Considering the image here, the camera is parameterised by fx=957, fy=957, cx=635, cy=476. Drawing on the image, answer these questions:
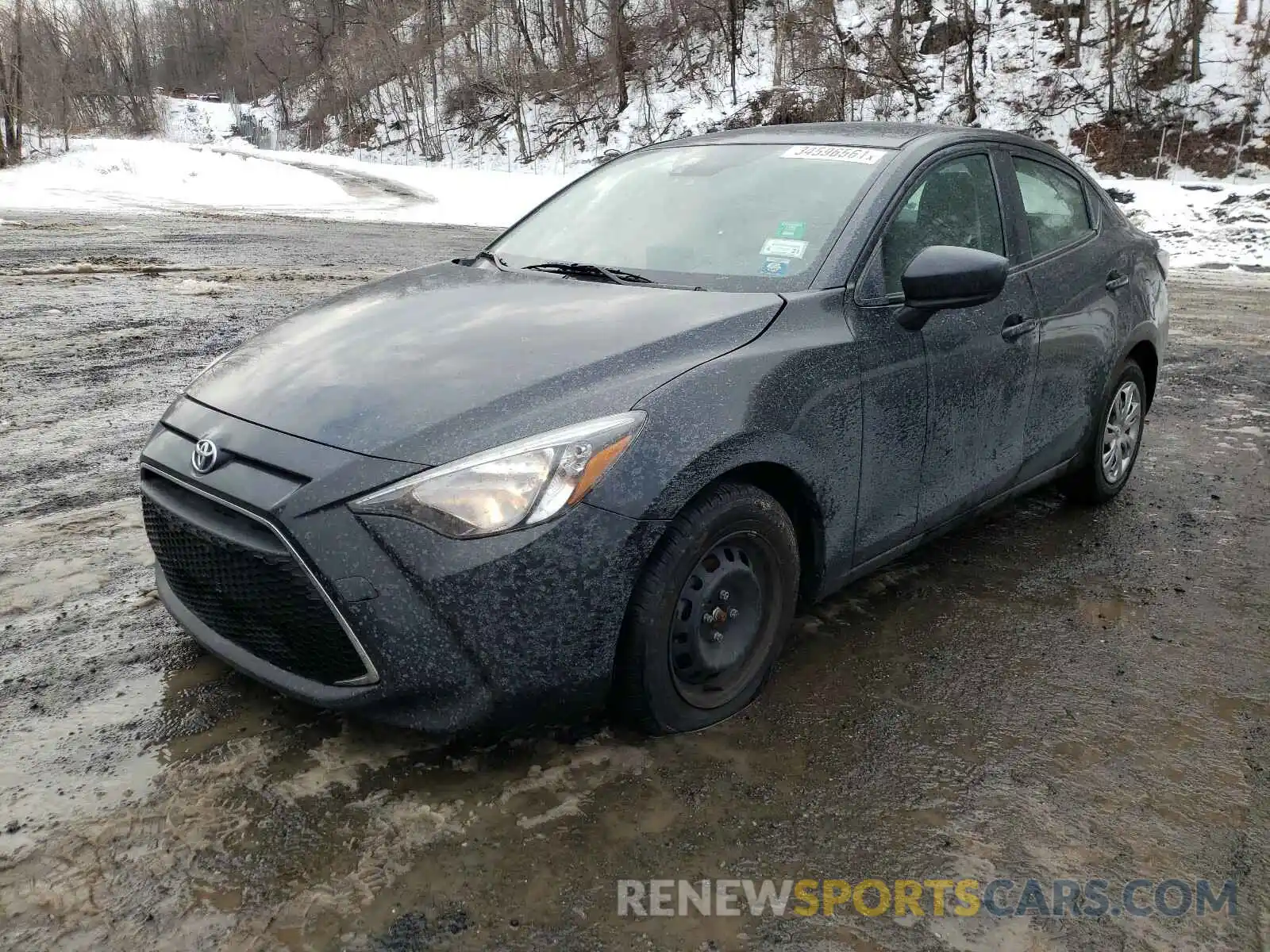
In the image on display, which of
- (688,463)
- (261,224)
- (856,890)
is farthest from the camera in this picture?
(261,224)

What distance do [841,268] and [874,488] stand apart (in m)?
0.69

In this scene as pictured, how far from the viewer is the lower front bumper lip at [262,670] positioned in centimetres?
230

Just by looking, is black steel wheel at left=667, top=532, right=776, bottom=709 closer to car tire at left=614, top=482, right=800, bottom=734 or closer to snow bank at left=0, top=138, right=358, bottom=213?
car tire at left=614, top=482, right=800, bottom=734

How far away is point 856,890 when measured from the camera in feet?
7.11

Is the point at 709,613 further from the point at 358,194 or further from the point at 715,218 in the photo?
the point at 358,194

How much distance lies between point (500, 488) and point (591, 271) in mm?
1292

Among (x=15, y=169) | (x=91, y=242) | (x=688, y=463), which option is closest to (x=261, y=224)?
(x=91, y=242)

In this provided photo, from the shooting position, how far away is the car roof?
3.45 metres

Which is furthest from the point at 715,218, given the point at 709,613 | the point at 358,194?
the point at 358,194

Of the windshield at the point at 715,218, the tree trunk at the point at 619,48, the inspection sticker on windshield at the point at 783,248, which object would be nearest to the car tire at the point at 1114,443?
the windshield at the point at 715,218

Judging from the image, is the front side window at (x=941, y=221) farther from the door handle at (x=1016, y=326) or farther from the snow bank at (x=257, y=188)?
the snow bank at (x=257, y=188)

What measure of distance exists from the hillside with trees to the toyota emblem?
73.6ft

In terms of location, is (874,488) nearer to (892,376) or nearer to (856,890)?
(892,376)

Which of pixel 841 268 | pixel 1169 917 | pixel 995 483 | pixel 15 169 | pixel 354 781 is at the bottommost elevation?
pixel 1169 917
